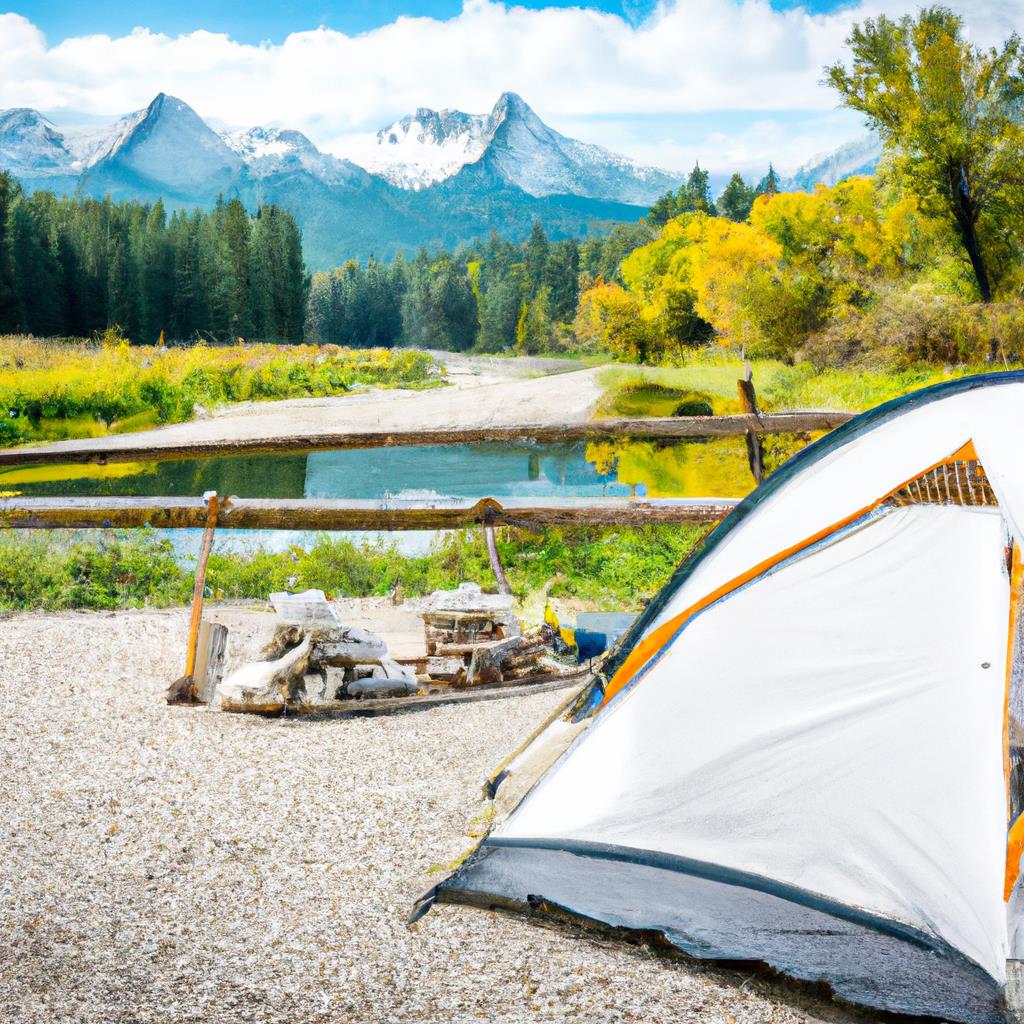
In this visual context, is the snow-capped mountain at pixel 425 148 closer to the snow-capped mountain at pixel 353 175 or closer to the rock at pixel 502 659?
the snow-capped mountain at pixel 353 175

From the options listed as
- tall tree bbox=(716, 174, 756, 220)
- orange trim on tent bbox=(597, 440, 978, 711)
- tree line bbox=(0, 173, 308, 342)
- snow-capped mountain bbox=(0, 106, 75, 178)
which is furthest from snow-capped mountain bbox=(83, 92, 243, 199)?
orange trim on tent bbox=(597, 440, 978, 711)

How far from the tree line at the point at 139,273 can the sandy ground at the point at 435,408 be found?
0.81 metres

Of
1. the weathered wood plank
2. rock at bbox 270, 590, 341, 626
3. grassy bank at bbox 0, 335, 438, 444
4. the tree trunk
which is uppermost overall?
the tree trunk

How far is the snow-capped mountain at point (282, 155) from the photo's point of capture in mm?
9820

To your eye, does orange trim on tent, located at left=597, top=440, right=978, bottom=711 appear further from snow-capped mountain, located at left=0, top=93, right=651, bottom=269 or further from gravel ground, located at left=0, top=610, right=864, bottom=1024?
snow-capped mountain, located at left=0, top=93, right=651, bottom=269

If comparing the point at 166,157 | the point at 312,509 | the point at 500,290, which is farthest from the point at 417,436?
the point at 166,157

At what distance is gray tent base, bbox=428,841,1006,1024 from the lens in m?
1.52

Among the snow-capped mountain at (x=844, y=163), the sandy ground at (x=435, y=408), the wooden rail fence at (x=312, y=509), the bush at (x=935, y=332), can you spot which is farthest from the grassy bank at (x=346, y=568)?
the snow-capped mountain at (x=844, y=163)

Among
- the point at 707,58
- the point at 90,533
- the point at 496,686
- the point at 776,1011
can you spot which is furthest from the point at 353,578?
the point at 707,58

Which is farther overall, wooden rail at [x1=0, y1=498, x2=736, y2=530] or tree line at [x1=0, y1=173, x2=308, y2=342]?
tree line at [x1=0, y1=173, x2=308, y2=342]

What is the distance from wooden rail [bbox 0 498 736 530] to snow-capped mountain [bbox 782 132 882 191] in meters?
5.35

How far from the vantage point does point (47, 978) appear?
5.08 ft

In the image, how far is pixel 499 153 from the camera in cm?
1027

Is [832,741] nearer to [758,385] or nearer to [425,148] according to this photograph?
[758,385]
